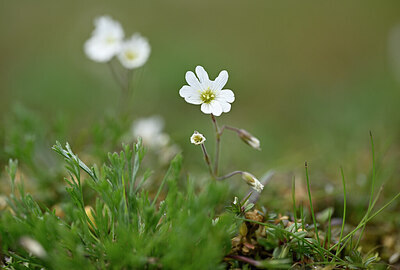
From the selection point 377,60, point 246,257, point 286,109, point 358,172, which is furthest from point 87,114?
point 377,60

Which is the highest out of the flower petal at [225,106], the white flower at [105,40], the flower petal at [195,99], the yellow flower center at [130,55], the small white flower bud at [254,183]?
the white flower at [105,40]

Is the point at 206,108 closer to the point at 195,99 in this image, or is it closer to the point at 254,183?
the point at 195,99

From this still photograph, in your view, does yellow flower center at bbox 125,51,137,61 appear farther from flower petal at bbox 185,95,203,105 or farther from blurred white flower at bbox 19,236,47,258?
blurred white flower at bbox 19,236,47,258

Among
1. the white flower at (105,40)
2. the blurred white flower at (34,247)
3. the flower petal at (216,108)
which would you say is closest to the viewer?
the blurred white flower at (34,247)

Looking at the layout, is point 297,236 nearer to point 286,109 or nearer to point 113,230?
point 113,230

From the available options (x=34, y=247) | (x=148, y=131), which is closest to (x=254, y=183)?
(x=34, y=247)

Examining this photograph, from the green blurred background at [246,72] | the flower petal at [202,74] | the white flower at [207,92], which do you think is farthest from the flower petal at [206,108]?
the green blurred background at [246,72]

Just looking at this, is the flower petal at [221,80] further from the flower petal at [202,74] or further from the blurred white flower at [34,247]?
the blurred white flower at [34,247]
